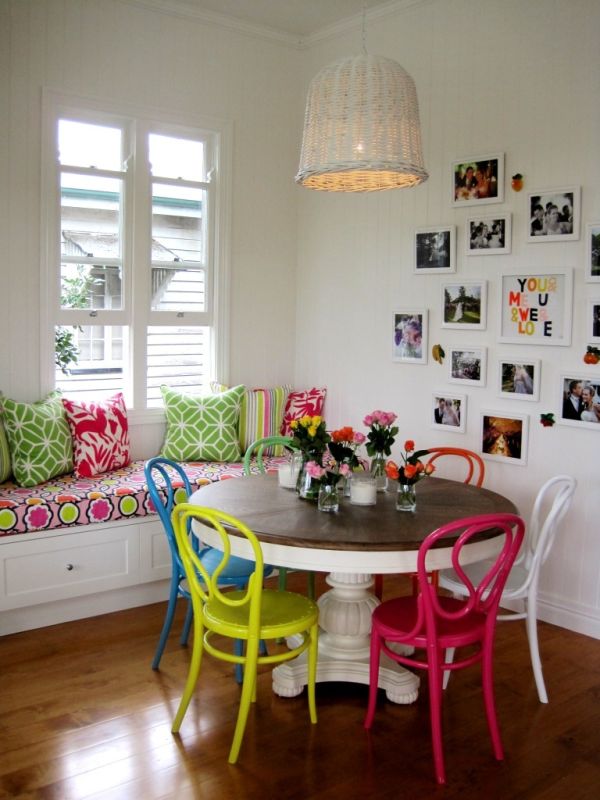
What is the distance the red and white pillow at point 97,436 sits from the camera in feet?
13.8

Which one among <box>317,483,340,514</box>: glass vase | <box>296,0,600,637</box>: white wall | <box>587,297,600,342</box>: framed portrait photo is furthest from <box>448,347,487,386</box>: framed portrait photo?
<box>317,483,340,514</box>: glass vase

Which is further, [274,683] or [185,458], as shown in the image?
[185,458]

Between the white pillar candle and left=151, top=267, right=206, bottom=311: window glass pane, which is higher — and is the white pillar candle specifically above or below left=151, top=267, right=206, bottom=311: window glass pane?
below

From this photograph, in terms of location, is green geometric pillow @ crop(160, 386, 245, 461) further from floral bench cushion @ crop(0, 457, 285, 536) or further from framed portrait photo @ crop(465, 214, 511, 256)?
framed portrait photo @ crop(465, 214, 511, 256)

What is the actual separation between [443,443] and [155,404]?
1.62 m

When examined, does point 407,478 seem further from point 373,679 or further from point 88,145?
point 88,145

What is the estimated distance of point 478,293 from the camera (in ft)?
13.7

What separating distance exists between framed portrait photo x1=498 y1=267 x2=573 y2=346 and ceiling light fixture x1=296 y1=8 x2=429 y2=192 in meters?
1.08

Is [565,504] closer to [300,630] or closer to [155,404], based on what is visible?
[300,630]

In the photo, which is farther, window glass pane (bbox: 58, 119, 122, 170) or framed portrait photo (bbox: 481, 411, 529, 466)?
window glass pane (bbox: 58, 119, 122, 170)

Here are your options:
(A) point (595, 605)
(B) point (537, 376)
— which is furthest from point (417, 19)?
(A) point (595, 605)

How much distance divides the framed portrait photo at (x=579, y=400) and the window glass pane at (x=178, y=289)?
2.15m

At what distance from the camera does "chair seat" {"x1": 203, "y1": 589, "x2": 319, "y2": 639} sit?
8.96 ft

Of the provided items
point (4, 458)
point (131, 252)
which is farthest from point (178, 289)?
point (4, 458)
